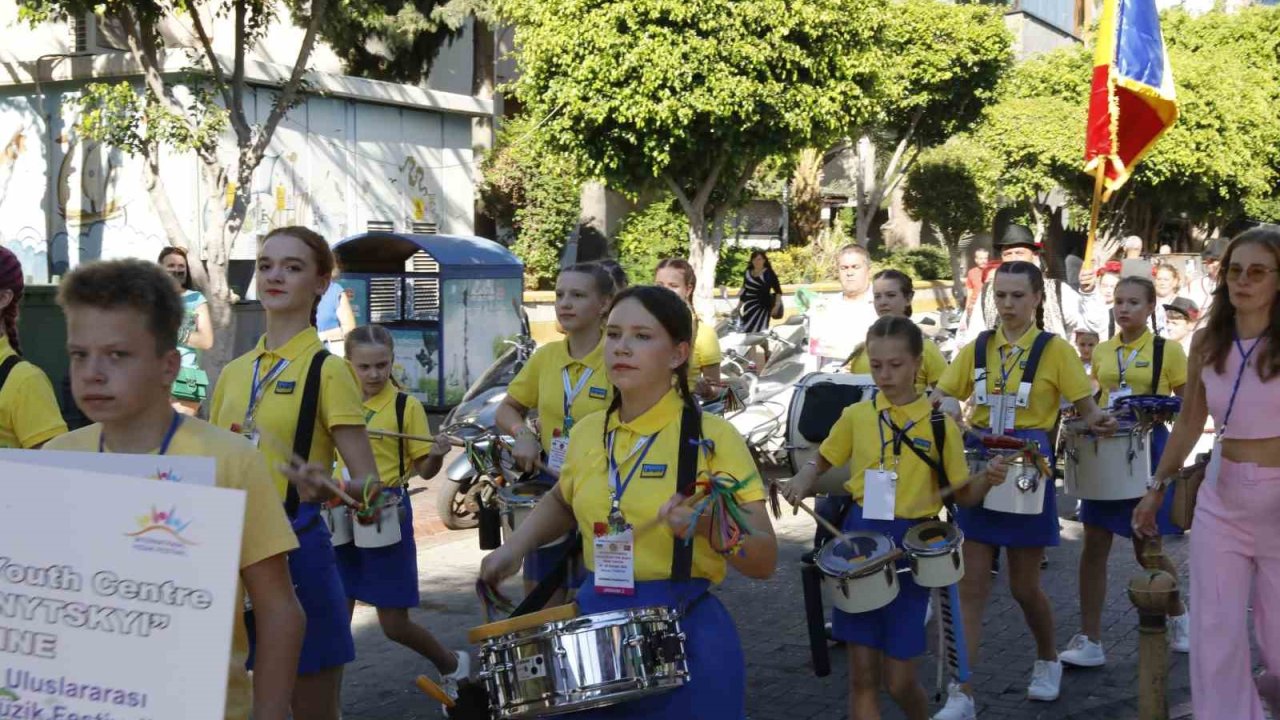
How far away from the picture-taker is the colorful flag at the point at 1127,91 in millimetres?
12312

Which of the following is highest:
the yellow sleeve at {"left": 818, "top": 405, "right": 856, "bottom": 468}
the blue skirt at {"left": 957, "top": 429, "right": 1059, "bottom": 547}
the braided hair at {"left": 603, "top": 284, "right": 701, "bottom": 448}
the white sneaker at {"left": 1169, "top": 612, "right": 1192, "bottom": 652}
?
the braided hair at {"left": 603, "top": 284, "right": 701, "bottom": 448}

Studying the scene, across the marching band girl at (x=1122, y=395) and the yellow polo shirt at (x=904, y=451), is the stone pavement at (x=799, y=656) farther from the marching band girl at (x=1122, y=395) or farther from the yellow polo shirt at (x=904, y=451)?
the yellow polo shirt at (x=904, y=451)

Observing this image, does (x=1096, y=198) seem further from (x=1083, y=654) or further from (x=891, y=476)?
(x=891, y=476)

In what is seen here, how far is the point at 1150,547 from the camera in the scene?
5.53 metres

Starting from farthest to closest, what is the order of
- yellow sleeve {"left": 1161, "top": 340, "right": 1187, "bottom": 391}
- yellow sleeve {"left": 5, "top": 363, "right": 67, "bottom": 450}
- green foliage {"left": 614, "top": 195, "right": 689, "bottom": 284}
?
green foliage {"left": 614, "top": 195, "right": 689, "bottom": 284}
yellow sleeve {"left": 1161, "top": 340, "right": 1187, "bottom": 391}
yellow sleeve {"left": 5, "top": 363, "right": 67, "bottom": 450}

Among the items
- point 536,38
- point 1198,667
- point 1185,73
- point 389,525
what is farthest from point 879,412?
point 1185,73

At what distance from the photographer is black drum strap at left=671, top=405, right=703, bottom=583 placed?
3648 millimetres

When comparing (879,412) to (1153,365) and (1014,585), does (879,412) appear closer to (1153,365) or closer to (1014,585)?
(1014,585)

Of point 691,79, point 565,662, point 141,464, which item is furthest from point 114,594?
point 691,79

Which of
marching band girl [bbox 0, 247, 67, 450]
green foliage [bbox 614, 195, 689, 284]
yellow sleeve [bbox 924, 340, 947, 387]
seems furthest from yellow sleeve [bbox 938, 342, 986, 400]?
green foliage [bbox 614, 195, 689, 284]

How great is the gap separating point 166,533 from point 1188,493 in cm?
413

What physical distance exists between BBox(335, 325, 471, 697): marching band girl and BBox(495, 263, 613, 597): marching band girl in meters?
0.44

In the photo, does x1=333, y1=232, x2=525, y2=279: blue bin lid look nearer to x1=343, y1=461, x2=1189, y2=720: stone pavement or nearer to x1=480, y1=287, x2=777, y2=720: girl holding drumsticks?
x1=343, y1=461, x2=1189, y2=720: stone pavement

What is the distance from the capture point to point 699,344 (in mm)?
7695
